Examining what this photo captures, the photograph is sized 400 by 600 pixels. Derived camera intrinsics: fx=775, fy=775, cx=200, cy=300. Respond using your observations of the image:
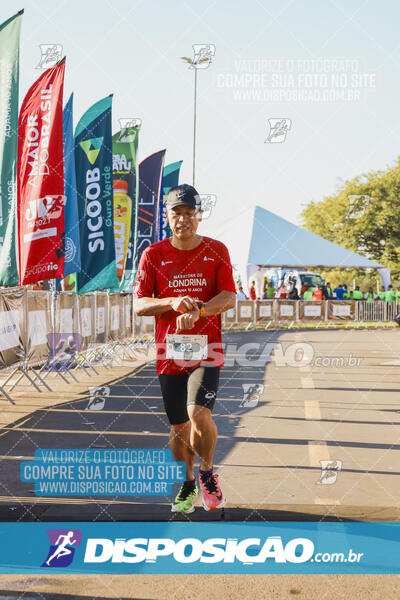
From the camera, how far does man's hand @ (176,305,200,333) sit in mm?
4586

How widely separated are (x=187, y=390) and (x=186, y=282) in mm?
689

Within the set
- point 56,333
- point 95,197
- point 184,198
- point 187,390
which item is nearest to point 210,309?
point 187,390

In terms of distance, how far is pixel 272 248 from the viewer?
3856cm

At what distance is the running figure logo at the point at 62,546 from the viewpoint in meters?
4.00

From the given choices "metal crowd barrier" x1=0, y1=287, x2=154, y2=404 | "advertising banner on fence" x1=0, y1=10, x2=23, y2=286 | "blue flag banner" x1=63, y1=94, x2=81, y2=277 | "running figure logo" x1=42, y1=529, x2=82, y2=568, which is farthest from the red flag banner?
"running figure logo" x1=42, y1=529, x2=82, y2=568

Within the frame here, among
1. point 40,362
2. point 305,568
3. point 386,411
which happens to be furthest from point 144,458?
point 40,362

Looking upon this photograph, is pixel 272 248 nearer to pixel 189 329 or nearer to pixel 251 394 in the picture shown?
pixel 251 394

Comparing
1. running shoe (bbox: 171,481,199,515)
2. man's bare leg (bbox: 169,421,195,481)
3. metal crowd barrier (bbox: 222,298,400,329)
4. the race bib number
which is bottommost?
metal crowd barrier (bbox: 222,298,400,329)

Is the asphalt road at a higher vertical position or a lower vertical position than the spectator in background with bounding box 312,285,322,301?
lower

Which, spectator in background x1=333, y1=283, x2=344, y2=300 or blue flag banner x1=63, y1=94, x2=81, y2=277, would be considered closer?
blue flag banner x1=63, y1=94, x2=81, y2=277

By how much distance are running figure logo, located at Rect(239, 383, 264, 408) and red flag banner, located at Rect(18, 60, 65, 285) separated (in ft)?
11.6

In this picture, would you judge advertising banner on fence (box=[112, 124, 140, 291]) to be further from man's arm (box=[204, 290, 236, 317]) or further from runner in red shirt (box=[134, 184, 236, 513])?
man's arm (box=[204, 290, 236, 317])

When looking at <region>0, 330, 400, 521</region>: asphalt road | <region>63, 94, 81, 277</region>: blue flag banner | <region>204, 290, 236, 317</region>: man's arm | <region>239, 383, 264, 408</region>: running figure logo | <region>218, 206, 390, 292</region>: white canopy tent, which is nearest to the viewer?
<region>204, 290, 236, 317</region>: man's arm

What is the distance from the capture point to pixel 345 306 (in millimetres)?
34000
